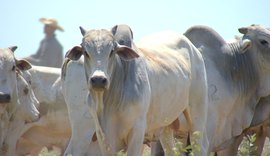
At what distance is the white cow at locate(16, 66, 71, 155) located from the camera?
14.0m

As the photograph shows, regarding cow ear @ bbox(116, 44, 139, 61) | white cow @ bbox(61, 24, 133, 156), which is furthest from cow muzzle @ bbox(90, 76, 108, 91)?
white cow @ bbox(61, 24, 133, 156)

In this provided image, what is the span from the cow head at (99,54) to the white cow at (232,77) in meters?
3.81

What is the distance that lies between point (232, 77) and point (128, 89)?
176 inches

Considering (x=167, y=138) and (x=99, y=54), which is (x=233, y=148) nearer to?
(x=167, y=138)

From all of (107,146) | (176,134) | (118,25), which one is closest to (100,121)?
(107,146)

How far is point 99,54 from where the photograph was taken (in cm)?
948

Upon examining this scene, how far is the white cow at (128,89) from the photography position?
376 inches

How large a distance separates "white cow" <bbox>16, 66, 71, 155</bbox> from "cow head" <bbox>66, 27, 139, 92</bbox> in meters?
4.27

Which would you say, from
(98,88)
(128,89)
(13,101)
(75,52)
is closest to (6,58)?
(13,101)

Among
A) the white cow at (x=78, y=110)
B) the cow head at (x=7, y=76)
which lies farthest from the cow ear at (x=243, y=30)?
the cow head at (x=7, y=76)

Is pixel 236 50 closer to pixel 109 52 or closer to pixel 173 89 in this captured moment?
pixel 173 89

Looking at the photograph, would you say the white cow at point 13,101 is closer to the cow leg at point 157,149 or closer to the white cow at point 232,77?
the cow leg at point 157,149

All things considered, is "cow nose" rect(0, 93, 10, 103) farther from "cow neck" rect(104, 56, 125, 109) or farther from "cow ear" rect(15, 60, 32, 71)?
"cow neck" rect(104, 56, 125, 109)

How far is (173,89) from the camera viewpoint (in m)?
10.7
